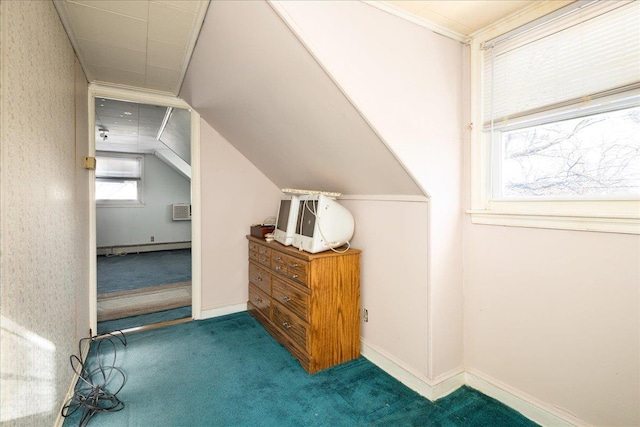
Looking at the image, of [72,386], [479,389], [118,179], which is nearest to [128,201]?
[118,179]

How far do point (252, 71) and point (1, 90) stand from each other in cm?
119

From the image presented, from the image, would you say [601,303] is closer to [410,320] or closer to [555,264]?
[555,264]

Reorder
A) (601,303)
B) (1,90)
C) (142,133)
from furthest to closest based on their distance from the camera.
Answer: (142,133) < (601,303) < (1,90)

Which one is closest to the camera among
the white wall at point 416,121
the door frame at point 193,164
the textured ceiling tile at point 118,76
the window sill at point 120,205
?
the white wall at point 416,121

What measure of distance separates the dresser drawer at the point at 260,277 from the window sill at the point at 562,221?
177cm

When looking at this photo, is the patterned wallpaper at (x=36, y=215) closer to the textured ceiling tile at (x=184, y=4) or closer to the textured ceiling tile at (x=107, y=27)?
the textured ceiling tile at (x=107, y=27)

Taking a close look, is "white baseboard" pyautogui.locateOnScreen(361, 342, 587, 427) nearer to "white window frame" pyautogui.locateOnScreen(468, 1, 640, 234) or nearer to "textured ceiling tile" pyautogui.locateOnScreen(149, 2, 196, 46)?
"white window frame" pyautogui.locateOnScreen(468, 1, 640, 234)

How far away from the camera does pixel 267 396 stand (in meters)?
1.86

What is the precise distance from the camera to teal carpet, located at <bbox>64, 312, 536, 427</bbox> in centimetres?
165

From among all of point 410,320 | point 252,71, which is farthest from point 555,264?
point 252,71

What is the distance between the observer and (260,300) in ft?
9.59

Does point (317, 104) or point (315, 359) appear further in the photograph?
point (315, 359)

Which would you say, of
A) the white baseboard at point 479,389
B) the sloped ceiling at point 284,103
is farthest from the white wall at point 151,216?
the white baseboard at point 479,389

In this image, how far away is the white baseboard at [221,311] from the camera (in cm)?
310
